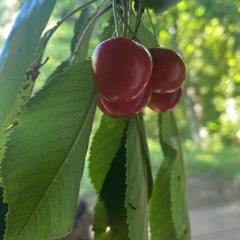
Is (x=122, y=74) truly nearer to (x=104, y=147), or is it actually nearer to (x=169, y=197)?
(x=104, y=147)

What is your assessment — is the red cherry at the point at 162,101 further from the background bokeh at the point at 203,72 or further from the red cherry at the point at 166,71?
the background bokeh at the point at 203,72

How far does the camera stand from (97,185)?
0.74m

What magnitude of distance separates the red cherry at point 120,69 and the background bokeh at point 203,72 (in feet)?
0.91

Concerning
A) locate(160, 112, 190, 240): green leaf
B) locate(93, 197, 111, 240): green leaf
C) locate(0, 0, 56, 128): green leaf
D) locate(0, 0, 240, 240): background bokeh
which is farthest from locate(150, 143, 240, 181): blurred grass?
locate(0, 0, 56, 128): green leaf

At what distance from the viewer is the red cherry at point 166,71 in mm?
615

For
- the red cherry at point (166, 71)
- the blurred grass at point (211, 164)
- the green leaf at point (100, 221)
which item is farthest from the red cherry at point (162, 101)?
the blurred grass at point (211, 164)

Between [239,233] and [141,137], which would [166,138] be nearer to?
[141,137]

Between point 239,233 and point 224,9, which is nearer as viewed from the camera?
point 224,9

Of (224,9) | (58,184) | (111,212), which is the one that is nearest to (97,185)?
(111,212)

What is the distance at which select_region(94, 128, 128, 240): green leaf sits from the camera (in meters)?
0.70

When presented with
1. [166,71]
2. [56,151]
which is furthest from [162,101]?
[56,151]

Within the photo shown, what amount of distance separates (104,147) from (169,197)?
151 millimetres

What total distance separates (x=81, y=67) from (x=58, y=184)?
139mm

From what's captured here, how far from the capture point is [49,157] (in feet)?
1.91
